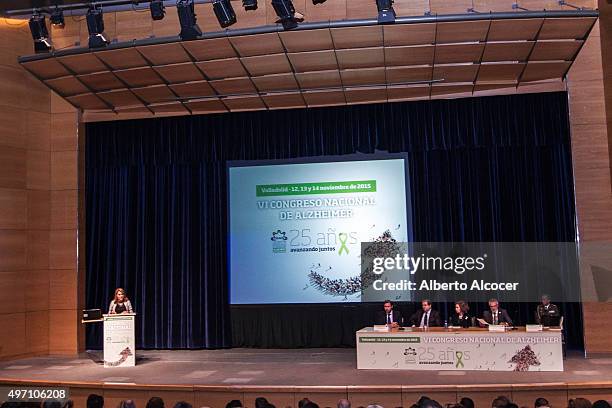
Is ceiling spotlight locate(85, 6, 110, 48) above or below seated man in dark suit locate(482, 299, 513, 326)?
above

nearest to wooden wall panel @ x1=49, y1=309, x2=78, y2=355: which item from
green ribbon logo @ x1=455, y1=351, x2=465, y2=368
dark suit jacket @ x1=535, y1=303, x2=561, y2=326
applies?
green ribbon logo @ x1=455, y1=351, x2=465, y2=368

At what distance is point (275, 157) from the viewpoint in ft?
36.5

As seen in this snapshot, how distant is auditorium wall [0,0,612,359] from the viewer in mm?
9953

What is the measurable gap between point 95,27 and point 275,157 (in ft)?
12.1

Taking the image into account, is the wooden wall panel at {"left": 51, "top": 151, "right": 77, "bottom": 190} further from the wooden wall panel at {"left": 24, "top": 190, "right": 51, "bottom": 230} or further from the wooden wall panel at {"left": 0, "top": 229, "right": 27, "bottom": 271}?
the wooden wall panel at {"left": 0, "top": 229, "right": 27, "bottom": 271}

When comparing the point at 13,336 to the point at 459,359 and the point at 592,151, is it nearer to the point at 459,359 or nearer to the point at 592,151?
the point at 459,359

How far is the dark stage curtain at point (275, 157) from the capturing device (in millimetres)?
10391

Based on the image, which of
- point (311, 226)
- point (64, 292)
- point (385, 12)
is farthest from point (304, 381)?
point (64, 292)

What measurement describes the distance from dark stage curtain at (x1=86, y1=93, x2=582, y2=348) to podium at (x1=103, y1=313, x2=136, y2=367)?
2.17 metres

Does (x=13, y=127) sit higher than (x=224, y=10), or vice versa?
(x=224, y=10)

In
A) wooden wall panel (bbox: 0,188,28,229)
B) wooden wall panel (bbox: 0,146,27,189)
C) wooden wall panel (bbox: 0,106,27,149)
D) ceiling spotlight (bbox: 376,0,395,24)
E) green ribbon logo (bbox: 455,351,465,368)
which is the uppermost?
ceiling spotlight (bbox: 376,0,395,24)

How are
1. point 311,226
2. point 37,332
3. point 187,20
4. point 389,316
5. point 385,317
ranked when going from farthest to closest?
point 37,332
point 311,226
point 385,317
point 389,316
point 187,20

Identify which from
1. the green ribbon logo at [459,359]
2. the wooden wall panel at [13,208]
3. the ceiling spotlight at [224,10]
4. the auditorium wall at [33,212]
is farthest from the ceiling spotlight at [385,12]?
the wooden wall panel at [13,208]

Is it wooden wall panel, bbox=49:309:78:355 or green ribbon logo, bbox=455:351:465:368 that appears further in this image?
wooden wall panel, bbox=49:309:78:355
